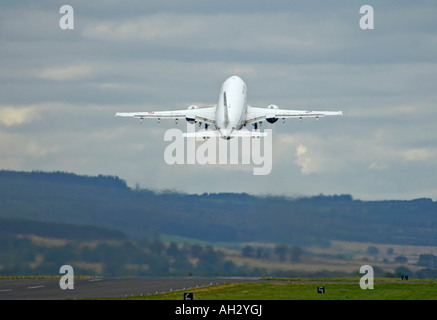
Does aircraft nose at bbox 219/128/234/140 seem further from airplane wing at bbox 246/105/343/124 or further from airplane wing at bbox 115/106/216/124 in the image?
airplane wing at bbox 246/105/343/124

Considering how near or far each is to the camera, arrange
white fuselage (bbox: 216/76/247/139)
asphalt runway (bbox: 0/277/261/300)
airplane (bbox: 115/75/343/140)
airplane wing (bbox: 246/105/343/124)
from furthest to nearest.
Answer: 1. airplane wing (bbox: 246/105/343/124)
2. airplane (bbox: 115/75/343/140)
3. white fuselage (bbox: 216/76/247/139)
4. asphalt runway (bbox: 0/277/261/300)

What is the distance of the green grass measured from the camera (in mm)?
150625

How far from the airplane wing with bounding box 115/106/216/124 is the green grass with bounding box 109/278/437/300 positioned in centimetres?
2766

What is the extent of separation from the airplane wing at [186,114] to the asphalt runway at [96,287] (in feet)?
71.2

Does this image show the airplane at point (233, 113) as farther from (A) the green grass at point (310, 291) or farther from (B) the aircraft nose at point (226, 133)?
(A) the green grass at point (310, 291)

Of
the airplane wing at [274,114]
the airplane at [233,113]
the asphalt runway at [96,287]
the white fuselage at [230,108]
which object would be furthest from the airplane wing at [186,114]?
the asphalt runway at [96,287]

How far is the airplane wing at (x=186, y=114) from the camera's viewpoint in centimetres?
18993

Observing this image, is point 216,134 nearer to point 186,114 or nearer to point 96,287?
point 186,114

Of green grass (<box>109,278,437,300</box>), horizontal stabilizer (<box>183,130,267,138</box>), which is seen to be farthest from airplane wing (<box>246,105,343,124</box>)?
green grass (<box>109,278,437,300</box>)

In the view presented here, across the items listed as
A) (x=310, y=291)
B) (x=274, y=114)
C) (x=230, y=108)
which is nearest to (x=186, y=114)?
(x=230, y=108)

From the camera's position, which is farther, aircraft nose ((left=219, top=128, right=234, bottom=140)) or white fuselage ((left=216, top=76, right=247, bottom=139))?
white fuselage ((left=216, top=76, right=247, bottom=139))

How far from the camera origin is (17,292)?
159750 millimetres
